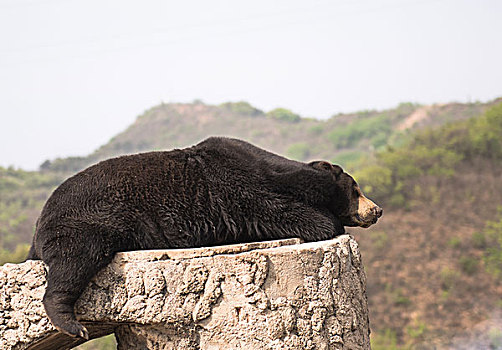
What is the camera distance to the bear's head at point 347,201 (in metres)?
4.17

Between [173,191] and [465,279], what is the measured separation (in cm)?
1410

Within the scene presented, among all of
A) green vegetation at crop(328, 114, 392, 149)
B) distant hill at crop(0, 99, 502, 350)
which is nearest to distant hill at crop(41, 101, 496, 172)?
green vegetation at crop(328, 114, 392, 149)

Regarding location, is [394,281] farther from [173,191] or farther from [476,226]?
[173,191]

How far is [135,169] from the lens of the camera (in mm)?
3709

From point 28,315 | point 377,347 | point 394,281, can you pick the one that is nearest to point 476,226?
point 394,281

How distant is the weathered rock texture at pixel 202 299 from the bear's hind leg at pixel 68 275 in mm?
93

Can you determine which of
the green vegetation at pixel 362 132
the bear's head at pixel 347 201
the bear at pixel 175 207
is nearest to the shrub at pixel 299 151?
the green vegetation at pixel 362 132

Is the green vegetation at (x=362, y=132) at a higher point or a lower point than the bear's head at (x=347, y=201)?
higher

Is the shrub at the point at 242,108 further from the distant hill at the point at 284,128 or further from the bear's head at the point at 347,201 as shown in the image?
the bear's head at the point at 347,201

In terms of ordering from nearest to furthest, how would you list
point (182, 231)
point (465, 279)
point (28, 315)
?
point (28, 315) → point (182, 231) → point (465, 279)

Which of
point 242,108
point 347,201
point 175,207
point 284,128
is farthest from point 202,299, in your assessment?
point 242,108

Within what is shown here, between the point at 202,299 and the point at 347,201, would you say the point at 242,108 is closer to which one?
the point at 347,201

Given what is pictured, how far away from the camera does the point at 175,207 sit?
3596 millimetres

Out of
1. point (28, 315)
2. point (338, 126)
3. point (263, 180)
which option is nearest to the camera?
point (28, 315)
